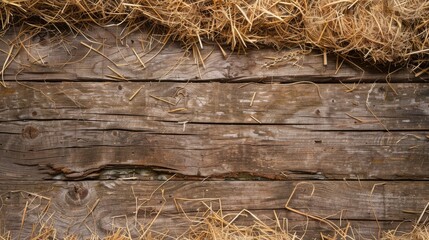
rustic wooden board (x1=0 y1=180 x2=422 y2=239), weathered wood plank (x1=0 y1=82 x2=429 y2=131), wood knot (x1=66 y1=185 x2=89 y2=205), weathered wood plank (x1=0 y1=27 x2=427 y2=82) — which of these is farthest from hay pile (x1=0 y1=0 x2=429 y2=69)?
wood knot (x1=66 y1=185 x2=89 y2=205)

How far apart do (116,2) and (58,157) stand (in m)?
0.92

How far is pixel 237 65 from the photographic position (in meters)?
2.85

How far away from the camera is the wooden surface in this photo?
2.82 metres

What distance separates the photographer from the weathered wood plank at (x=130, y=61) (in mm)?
2830

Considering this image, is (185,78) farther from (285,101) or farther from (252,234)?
(252,234)

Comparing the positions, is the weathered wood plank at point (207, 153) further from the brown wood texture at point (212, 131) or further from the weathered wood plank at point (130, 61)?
the weathered wood plank at point (130, 61)

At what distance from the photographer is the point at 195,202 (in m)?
2.84

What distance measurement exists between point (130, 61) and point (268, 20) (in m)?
0.80

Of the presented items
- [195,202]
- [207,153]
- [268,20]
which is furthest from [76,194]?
[268,20]

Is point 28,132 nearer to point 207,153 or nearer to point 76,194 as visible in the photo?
point 76,194

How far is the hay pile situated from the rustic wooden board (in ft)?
2.53

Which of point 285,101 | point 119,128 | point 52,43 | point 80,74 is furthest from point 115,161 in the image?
point 285,101

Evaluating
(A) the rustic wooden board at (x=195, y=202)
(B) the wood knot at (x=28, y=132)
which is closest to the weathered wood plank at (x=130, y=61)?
(B) the wood knot at (x=28, y=132)

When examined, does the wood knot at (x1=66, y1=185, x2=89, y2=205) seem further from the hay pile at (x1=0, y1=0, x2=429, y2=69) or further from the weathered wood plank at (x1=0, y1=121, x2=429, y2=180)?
the hay pile at (x1=0, y1=0, x2=429, y2=69)
